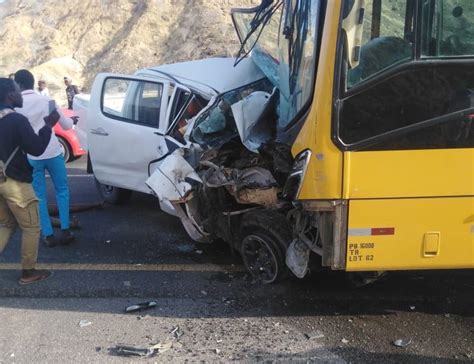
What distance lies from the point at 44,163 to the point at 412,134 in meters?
3.73

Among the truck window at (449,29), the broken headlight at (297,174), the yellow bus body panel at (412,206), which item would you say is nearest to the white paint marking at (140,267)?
the broken headlight at (297,174)

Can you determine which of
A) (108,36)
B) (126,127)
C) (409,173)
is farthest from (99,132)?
(108,36)

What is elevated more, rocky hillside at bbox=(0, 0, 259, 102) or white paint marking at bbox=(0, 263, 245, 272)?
rocky hillside at bbox=(0, 0, 259, 102)

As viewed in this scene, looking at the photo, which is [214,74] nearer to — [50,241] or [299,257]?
[50,241]

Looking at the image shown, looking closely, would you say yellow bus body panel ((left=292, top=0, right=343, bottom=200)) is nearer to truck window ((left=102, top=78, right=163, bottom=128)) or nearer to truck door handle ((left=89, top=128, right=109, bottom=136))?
truck window ((left=102, top=78, right=163, bottom=128))

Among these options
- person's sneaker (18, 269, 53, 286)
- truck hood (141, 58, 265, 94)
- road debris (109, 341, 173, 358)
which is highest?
truck hood (141, 58, 265, 94)

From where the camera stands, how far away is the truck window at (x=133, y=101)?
5918mm

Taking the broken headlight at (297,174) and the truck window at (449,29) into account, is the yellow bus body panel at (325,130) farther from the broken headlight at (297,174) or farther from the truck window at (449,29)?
the truck window at (449,29)

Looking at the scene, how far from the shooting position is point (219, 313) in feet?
13.7

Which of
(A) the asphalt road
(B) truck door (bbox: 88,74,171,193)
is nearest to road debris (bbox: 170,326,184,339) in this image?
(A) the asphalt road

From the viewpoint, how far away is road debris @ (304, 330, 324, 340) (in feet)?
12.4

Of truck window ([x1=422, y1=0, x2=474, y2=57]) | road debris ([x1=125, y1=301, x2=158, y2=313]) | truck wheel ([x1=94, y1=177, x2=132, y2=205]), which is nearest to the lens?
truck window ([x1=422, y1=0, x2=474, y2=57])

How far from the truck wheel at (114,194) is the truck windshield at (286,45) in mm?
2494

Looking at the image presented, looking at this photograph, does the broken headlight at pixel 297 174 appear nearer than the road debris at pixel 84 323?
Yes
